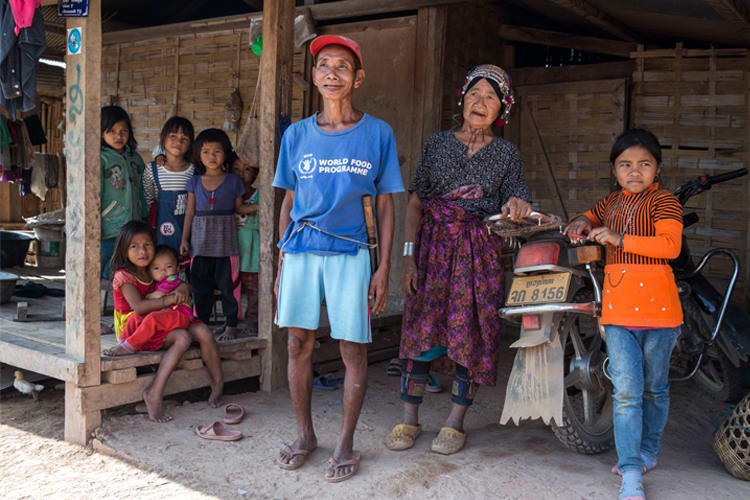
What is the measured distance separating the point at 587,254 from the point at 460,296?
64 centimetres

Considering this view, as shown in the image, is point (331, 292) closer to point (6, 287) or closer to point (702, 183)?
point (702, 183)

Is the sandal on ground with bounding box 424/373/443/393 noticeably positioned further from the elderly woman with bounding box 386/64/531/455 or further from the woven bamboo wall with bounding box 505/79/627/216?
the woven bamboo wall with bounding box 505/79/627/216

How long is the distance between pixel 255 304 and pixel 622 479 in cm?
298

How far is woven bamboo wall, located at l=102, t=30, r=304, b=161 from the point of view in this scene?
7414 mm

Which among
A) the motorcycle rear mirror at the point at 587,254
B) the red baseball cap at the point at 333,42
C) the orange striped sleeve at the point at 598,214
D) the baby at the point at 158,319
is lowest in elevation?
the baby at the point at 158,319

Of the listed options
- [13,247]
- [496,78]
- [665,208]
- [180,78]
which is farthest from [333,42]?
[13,247]

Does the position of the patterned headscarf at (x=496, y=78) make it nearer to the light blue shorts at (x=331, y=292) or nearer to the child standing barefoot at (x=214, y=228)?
the light blue shorts at (x=331, y=292)

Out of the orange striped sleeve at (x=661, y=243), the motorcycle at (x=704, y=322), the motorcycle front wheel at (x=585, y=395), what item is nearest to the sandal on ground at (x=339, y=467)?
the motorcycle front wheel at (x=585, y=395)

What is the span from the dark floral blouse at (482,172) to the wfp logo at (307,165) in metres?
0.69

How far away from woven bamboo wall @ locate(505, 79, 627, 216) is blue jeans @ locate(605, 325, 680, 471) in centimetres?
380

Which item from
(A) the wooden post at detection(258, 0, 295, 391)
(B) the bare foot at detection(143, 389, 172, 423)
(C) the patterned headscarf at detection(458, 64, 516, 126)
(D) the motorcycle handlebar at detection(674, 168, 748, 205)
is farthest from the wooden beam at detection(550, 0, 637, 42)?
(B) the bare foot at detection(143, 389, 172, 423)

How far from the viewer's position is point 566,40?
22.0ft

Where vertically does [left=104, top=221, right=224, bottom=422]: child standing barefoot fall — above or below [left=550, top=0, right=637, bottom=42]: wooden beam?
below

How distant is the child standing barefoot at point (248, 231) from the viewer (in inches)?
187
